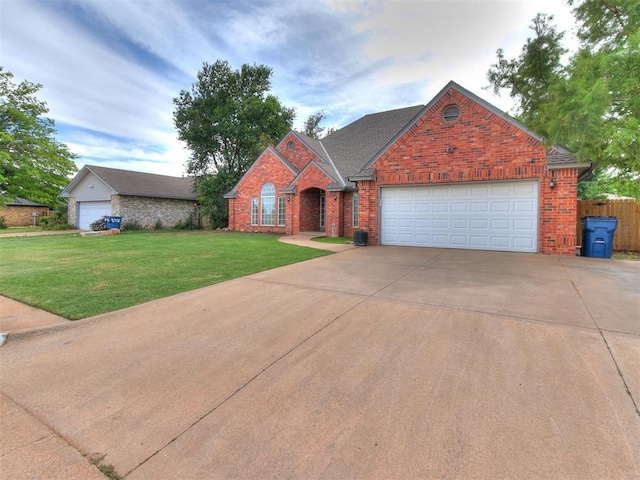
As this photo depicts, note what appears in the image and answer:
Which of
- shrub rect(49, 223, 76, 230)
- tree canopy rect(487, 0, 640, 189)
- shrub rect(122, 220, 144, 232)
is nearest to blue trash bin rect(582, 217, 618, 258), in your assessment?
tree canopy rect(487, 0, 640, 189)

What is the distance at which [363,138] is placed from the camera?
20.8m

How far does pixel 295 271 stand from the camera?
7230 millimetres

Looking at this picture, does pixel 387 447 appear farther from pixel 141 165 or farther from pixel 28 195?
pixel 141 165

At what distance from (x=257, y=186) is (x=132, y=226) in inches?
433

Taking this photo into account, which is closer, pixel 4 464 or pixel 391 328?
pixel 4 464

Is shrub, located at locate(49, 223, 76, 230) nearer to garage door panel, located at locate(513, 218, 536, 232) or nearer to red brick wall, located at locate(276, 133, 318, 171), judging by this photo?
red brick wall, located at locate(276, 133, 318, 171)

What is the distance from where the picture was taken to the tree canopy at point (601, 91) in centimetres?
564

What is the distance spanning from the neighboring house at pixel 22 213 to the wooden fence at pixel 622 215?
4624cm

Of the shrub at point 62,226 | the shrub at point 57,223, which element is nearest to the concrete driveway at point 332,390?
the shrub at point 62,226

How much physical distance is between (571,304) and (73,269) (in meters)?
10.3

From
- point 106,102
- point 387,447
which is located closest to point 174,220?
point 106,102

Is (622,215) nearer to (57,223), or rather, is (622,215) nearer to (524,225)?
(524,225)

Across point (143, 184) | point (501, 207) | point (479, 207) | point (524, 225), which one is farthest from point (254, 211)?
point (524, 225)

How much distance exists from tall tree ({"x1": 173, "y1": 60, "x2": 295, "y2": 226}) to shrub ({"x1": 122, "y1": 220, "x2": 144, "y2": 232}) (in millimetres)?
5146
